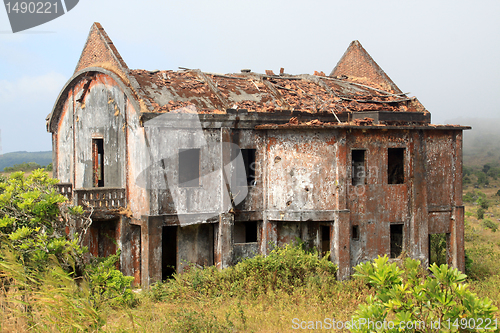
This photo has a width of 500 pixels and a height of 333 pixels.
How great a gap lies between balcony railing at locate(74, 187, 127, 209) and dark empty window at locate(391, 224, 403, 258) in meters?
8.37

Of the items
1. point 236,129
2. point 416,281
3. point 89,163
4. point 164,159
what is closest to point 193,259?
point 164,159

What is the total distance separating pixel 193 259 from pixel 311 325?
5609 millimetres

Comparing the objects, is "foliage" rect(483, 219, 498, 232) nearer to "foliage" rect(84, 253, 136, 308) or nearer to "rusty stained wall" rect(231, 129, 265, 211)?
"rusty stained wall" rect(231, 129, 265, 211)

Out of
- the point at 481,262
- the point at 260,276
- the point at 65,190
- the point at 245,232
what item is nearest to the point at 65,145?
the point at 65,190

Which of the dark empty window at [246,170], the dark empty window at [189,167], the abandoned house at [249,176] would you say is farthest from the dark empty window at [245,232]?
the dark empty window at [189,167]

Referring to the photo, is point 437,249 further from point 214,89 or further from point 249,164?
point 214,89

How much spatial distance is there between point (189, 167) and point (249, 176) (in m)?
1.81

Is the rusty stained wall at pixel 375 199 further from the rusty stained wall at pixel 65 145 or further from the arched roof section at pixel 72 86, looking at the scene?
the rusty stained wall at pixel 65 145

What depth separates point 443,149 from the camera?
14406 millimetres

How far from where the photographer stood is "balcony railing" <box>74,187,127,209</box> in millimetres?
13023

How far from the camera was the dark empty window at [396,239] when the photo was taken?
1445 centimetres

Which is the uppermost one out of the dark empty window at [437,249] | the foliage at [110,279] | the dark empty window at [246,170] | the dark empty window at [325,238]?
the dark empty window at [246,170]

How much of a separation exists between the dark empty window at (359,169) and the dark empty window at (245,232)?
3.32 metres

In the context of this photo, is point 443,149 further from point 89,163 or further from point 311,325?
point 89,163
